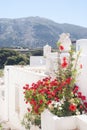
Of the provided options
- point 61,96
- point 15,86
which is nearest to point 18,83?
point 15,86

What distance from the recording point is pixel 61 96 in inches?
313

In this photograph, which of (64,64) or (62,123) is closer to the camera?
(62,123)

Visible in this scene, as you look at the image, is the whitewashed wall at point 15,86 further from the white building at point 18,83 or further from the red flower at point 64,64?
the red flower at point 64,64

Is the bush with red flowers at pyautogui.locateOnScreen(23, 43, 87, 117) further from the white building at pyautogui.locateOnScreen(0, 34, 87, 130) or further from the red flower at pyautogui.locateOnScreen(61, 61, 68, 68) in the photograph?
the white building at pyautogui.locateOnScreen(0, 34, 87, 130)

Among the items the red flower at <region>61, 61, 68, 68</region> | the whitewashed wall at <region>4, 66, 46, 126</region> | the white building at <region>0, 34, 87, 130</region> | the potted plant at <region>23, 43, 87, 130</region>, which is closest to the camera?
the potted plant at <region>23, 43, 87, 130</region>

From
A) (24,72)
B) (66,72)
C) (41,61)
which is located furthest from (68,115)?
(41,61)

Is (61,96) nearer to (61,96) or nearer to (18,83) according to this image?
(61,96)

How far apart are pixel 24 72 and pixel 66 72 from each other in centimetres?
552

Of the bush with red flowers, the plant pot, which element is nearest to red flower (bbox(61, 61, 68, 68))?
the bush with red flowers

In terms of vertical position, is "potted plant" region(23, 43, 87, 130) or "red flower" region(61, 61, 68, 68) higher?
"red flower" region(61, 61, 68, 68)

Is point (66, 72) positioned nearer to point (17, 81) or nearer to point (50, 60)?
point (50, 60)

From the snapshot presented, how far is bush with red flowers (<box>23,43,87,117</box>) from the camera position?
25.7ft

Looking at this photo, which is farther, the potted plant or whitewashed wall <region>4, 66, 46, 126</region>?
whitewashed wall <region>4, 66, 46, 126</region>

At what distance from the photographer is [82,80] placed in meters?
8.73
